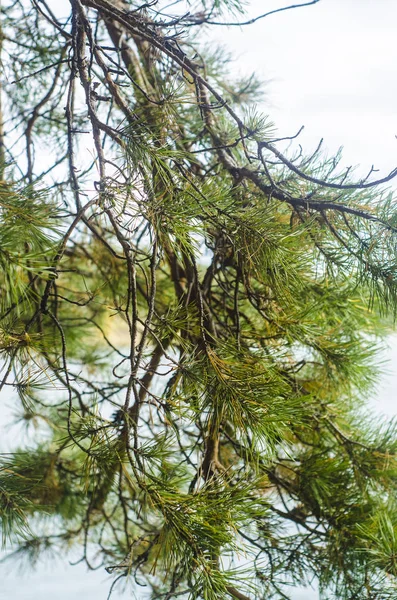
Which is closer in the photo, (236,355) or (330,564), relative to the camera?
(236,355)

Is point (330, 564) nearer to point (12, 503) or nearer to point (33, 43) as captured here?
point (12, 503)

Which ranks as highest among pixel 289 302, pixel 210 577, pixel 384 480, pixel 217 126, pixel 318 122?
pixel 318 122

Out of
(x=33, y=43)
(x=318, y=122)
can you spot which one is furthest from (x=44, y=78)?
(x=318, y=122)

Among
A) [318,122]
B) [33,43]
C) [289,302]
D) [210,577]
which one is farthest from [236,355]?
[318,122]

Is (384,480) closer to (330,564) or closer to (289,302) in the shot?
(330,564)

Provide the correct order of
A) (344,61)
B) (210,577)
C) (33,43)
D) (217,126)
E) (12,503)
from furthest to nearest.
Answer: (344,61)
(33,43)
(217,126)
(12,503)
(210,577)

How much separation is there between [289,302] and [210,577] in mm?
234

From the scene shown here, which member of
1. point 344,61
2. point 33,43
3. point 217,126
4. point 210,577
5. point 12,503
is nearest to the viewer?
point 210,577

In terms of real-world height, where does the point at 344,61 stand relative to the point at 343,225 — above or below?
above

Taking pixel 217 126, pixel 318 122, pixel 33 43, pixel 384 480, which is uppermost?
pixel 318 122

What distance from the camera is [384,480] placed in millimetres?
743

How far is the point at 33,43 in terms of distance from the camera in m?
0.99

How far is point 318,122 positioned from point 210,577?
991mm

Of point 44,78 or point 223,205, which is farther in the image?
point 44,78
